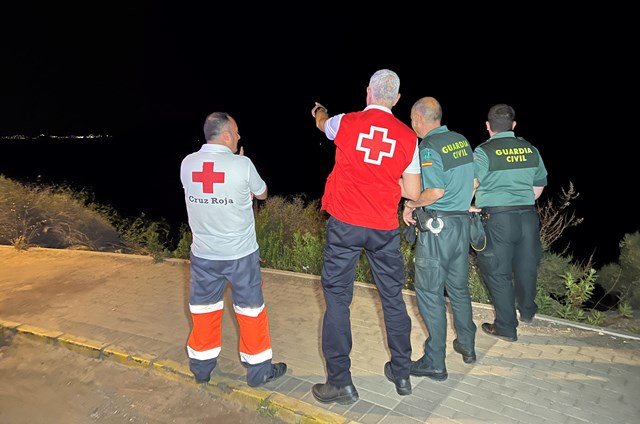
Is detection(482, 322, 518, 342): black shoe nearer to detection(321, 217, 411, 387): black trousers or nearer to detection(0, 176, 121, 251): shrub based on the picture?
detection(321, 217, 411, 387): black trousers

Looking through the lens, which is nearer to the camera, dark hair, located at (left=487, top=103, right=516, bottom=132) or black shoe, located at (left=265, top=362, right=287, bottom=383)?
black shoe, located at (left=265, top=362, right=287, bottom=383)

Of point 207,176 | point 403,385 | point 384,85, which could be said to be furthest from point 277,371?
point 384,85

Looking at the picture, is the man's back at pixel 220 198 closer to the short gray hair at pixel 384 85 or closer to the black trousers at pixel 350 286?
the black trousers at pixel 350 286

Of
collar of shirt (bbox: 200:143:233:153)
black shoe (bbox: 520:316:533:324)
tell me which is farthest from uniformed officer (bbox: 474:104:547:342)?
collar of shirt (bbox: 200:143:233:153)

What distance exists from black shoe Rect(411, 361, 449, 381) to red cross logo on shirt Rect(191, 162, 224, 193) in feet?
7.20

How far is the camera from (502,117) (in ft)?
15.1

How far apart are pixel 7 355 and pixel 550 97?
71.0 metres

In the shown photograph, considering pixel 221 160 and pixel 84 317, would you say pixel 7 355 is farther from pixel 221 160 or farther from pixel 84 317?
pixel 221 160

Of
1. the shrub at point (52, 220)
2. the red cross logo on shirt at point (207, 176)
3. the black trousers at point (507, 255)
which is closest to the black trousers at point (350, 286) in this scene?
the red cross logo on shirt at point (207, 176)

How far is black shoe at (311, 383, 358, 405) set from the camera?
3.83m

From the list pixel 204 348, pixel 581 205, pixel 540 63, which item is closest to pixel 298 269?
pixel 204 348

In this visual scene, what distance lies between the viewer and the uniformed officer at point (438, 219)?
389cm

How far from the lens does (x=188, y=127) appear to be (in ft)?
431

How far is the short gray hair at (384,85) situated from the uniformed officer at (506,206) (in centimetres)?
143
